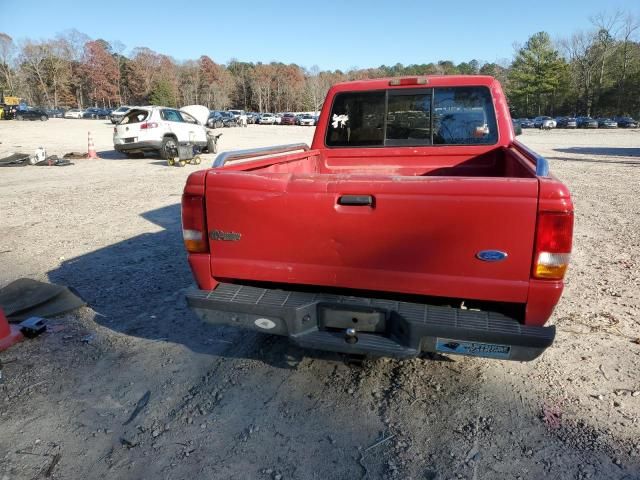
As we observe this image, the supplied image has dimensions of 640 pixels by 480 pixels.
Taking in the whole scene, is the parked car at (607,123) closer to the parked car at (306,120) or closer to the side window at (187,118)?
the parked car at (306,120)

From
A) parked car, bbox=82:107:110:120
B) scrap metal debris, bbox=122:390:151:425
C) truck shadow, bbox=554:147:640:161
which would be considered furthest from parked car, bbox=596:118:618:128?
parked car, bbox=82:107:110:120

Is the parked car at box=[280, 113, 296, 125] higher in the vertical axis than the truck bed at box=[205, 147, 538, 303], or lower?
higher

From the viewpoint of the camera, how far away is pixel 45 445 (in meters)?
2.51

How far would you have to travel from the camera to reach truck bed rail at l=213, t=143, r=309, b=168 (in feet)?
9.94

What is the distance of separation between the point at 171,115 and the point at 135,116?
1210 millimetres

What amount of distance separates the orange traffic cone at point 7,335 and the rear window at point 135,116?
12.9 meters

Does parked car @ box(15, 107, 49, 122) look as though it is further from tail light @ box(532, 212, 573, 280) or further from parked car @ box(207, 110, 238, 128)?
tail light @ box(532, 212, 573, 280)

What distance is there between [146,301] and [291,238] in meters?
2.49

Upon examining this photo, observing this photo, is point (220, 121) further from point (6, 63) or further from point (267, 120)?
point (6, 63)

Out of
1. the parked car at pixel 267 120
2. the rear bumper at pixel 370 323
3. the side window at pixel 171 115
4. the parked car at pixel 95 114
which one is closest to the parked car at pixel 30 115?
the parked car at pixel 95 114

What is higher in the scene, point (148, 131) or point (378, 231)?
point (148, 131)

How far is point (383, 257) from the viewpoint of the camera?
251 cm

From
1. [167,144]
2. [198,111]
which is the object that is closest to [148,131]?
[167,144]

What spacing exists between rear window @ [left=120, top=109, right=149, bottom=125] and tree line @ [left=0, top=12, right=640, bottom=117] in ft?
246
